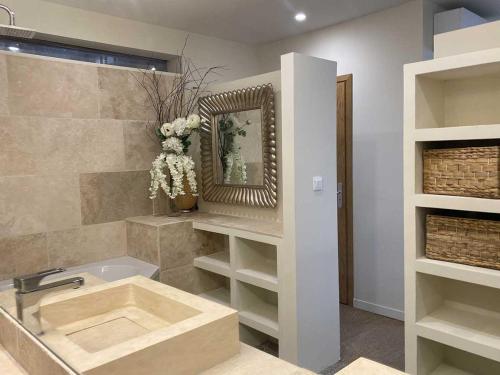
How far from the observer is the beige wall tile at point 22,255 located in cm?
270

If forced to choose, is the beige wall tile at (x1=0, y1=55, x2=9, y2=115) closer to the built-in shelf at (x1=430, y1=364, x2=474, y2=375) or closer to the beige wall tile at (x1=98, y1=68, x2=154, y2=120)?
the beige wall tile at (x1=98, y1=68, x2=154, y2=120)

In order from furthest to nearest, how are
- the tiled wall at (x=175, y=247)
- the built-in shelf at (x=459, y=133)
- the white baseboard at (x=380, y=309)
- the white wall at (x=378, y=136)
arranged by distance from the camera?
the white baseboard at (x=380, y=309) → the white wall at (x=378, y=136) → the tiled wall at (x=175, y=247) → the built-in shelf at (x=459, y=133)

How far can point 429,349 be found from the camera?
2.06 meters

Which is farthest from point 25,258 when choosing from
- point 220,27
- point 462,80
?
point 462,80

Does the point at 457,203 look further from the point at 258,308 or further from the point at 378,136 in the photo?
the point at 378,136

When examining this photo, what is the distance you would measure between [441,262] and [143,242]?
1.97m

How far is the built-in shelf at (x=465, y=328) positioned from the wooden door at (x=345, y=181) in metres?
1.62

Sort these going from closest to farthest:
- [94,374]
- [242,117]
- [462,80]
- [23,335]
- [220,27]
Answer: [94,374] < [23,335] < [462,80] < [242,117] < [220,27]

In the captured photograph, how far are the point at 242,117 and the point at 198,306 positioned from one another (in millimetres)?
1924

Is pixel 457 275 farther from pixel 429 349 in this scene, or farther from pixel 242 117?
pixel 242 117

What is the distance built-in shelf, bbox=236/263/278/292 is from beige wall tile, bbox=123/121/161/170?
3.74ft

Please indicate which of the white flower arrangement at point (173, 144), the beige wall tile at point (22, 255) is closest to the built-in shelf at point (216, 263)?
the white flower arrangement at point (173, 144)

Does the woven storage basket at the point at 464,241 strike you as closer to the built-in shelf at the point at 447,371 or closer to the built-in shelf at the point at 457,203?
the built-in shelf at the point at 457,203

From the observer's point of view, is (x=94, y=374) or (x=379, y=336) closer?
(x=94, y=374)
